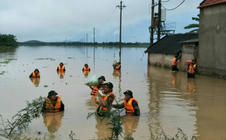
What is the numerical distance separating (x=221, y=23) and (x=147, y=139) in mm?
14804

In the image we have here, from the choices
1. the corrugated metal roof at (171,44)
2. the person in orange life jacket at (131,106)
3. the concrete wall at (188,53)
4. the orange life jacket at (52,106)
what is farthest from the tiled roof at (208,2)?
the orange life jacket at (52,106)

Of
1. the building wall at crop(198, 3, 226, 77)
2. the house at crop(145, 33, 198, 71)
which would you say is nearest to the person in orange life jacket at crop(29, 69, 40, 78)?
the building wall at crop(198, 3, 226, 77)

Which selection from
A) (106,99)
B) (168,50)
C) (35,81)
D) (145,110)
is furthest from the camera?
(168,50)

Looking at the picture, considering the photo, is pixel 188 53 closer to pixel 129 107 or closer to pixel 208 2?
pixel 208 2

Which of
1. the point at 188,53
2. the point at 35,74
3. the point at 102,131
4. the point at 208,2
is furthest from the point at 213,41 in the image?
the point at 102,131

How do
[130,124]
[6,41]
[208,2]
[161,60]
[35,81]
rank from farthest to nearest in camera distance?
1. [6,41]
2. [161,60]
3. [208,2]
4. [35,81]
5. [130,124]

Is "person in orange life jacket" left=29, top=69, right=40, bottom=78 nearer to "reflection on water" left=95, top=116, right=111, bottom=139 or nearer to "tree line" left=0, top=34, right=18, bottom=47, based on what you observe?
"reflection on water" left=95, top=116, right=111, bottom=139

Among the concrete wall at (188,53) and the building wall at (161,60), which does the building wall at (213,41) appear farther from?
the building wall at (161,60)

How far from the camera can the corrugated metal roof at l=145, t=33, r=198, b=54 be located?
29169 mm

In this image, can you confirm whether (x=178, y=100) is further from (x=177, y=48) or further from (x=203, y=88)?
(x=177, y=48)

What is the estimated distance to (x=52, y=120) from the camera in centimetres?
966

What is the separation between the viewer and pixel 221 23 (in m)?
20.3

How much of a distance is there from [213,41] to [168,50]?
8.85 m

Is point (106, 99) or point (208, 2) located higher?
point (208, 2)
